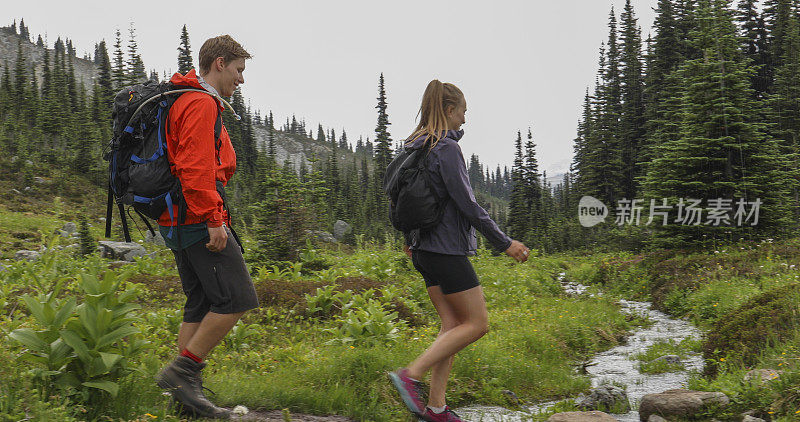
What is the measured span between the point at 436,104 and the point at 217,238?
1923 mm

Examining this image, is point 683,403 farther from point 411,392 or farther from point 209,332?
point 209,332

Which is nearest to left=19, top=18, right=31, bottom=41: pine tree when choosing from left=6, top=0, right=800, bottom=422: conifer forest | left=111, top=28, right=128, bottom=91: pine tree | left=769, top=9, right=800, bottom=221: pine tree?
left=111, top=28, right=128, bottom=91: pine tree

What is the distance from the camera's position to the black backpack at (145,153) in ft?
11.3

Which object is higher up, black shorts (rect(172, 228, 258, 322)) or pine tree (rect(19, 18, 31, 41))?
pine tree (rect(19, 18, 31, 41))

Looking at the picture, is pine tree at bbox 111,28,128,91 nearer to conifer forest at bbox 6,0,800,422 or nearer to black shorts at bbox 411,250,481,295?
conifer forest at bbox 6,0,800,422

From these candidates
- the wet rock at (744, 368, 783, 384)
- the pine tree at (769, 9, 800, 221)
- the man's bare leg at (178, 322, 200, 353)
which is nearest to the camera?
the man's bare leg at (178, 322, 200, 353)

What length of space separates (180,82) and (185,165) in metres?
0.69

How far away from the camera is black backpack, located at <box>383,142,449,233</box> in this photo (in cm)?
378

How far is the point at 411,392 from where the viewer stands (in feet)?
13.2

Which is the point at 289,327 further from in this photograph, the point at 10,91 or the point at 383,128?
the point at 10,91

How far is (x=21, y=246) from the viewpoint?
26391 millimetres

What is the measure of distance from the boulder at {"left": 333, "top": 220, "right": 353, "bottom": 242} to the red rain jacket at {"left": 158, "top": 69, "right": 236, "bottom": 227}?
6021 centimetres

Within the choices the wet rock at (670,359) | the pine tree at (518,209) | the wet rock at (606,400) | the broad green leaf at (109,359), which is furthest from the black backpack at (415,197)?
the pine tree at (518,209)

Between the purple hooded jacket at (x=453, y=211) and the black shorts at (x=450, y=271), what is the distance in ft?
0.21
